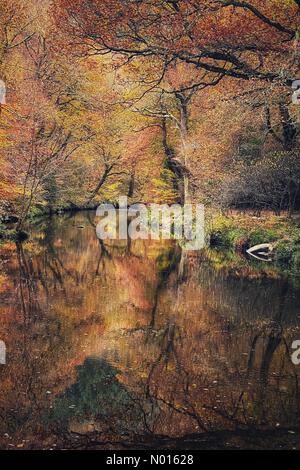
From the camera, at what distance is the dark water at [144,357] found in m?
5.71

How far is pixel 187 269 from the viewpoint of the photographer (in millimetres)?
15664

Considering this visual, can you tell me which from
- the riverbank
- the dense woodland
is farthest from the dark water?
the dense woodland

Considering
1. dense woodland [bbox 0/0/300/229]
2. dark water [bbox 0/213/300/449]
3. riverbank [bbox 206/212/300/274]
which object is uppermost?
dense woodland [bbox 0/0/300/229]

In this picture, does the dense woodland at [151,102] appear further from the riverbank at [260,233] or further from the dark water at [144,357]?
the dark water at [144,357]

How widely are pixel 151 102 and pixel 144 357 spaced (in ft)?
Answer: 74.2

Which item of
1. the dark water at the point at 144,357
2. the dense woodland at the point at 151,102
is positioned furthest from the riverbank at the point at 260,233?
the dark water at the point at 144,357

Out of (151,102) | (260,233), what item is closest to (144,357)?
(260,233)

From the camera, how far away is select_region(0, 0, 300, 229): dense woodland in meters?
12.9

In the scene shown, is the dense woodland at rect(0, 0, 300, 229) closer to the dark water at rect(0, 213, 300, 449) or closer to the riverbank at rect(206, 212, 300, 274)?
the riverbank at rect(206, 212, 300, 274)

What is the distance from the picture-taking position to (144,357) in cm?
773

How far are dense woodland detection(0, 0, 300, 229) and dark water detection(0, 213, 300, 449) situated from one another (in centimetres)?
560

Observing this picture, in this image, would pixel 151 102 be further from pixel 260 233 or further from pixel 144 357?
pixel 144 357

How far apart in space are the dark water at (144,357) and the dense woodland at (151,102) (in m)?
5.60
